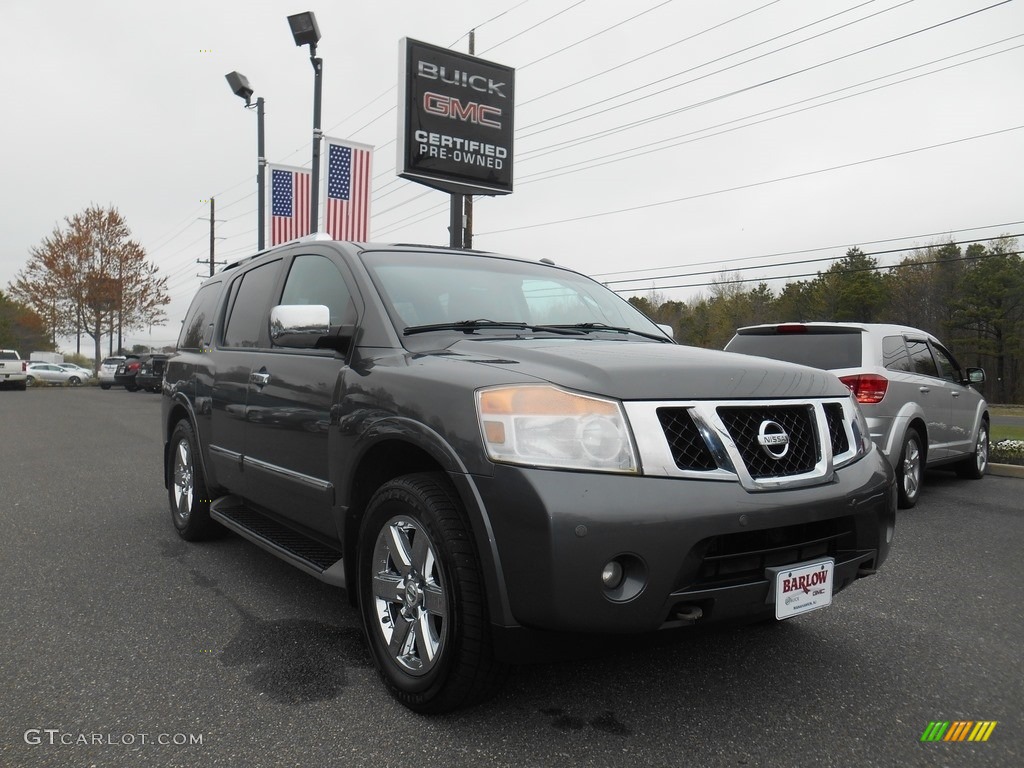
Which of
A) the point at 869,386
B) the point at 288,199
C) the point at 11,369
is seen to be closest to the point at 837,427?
the point at 869,386

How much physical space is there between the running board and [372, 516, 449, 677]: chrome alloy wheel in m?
0.38

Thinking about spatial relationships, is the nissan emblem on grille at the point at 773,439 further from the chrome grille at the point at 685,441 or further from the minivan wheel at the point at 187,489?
the minivan wheel at the point at 187,489

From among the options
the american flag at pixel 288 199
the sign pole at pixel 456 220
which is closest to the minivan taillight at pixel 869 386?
the sign pole at pixel 456 220

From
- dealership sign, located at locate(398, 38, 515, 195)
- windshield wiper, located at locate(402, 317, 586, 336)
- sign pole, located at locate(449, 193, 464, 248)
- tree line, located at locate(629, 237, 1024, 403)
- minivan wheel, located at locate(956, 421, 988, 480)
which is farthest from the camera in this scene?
tree line, located at locate(629, 237, 1024, 403)

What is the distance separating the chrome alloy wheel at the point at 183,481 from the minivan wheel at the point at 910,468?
561 centimetres

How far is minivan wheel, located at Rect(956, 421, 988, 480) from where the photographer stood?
8508 mm

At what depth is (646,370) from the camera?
2.57m

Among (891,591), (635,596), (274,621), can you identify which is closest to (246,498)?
(274,621)

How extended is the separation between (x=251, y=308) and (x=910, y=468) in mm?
5709

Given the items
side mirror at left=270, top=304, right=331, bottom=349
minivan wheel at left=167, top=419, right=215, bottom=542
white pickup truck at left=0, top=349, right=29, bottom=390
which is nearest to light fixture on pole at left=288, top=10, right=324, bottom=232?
minivan wheel at left=167, top=419, right=215, bottom=542

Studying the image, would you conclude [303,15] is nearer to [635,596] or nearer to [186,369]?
[186,369]

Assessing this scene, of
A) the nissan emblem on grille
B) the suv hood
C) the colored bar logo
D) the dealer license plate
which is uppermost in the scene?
the suv hood

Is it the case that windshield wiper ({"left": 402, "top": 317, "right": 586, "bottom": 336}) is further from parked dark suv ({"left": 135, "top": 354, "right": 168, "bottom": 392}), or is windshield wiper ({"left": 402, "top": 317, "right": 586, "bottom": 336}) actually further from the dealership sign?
parked dark suv ({"left": 135, "top": 354, "right": 168, "bottom": 392})

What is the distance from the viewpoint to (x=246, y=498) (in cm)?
436
